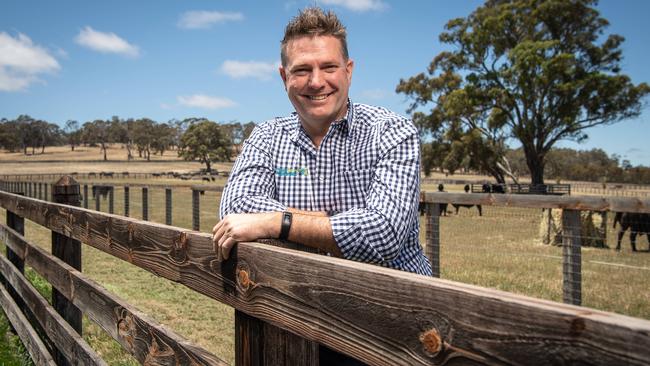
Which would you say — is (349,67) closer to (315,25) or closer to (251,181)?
(315,25)

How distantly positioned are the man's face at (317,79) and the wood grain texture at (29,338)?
2490 millimetres

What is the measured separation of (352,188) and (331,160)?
152 mm

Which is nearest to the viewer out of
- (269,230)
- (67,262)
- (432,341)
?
(432,341)

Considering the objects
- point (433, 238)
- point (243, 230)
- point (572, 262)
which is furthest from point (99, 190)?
point (243, 230)

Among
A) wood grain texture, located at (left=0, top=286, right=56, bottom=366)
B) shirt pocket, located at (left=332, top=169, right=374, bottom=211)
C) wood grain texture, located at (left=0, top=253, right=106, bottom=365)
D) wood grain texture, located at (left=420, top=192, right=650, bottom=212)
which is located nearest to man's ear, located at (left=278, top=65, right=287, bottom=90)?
shirt pocket, located at (left=332, top=169, right=374, bottom=211)

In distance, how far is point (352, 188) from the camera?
2275mm

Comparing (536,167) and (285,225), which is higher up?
(536,167)

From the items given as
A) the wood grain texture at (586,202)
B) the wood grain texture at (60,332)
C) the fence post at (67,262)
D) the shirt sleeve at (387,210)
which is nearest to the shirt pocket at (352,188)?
the shirt sleeve at (387,210)

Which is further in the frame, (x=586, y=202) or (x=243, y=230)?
(x=586, y=202)

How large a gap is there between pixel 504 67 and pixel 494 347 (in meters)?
38.1

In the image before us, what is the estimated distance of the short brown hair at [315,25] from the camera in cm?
222

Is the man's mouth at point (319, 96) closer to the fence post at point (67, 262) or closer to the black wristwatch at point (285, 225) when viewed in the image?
the black wristwatch at point (285, 225)

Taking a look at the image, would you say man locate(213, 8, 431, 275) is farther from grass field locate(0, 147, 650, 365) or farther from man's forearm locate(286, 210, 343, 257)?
grass field locate(0, 147, 650, 365)

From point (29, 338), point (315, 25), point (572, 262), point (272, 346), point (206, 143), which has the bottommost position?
point (29, 338)
